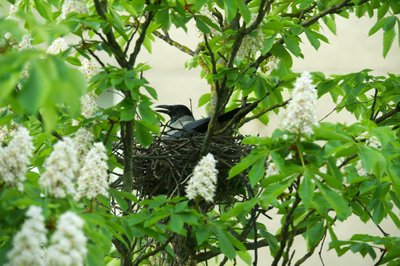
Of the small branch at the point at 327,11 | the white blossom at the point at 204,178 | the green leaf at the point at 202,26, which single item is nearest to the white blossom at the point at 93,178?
the white blossom at the point at 204,178

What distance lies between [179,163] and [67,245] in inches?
47.0

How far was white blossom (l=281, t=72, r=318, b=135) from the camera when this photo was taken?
1.10 metres

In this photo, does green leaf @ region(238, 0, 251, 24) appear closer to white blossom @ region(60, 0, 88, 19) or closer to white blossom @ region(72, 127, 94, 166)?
white blossom @ region(60, 0, 88, 19)

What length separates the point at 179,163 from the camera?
2.04m

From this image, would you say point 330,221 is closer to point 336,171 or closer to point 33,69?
point 336,171

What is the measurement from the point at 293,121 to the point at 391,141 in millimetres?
365

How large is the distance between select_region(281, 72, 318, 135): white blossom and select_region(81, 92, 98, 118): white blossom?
0.58m

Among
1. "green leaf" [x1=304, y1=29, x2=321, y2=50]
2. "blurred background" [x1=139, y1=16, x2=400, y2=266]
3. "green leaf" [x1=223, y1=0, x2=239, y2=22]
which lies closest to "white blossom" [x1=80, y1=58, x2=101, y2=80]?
"green leaf" [x1=223, y1=0, x2=239, y2=22]

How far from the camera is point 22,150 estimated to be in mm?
1002

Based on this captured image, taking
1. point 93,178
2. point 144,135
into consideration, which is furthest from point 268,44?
point 93,178

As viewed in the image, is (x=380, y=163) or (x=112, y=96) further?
(x=112, y=96)

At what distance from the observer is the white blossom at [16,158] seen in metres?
1.00

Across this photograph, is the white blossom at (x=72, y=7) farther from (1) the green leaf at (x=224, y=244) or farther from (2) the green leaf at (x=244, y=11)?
(1) the green leaf at (x=224, y=244)

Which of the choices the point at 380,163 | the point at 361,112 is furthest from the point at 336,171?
the point at 361,112
